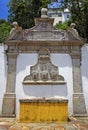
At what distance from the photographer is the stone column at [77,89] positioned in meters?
11.9

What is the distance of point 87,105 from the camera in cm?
1210

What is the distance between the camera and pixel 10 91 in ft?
39.5

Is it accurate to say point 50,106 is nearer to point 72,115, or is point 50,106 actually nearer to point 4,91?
point 72,115

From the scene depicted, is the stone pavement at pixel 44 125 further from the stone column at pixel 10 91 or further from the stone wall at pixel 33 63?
the stone wall at pixel 33 63

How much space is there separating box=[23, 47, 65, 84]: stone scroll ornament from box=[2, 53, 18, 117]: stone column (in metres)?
0.61

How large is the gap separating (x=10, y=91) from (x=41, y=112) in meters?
2.09

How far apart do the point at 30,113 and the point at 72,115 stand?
2156 millimetres

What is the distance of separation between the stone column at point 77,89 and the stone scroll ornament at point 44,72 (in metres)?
0.65

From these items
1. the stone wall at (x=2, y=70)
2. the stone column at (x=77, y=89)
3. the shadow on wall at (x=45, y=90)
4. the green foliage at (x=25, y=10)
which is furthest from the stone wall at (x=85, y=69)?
the green foliage at (x=25, y=10)

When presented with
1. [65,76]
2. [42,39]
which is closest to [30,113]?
[65,76]

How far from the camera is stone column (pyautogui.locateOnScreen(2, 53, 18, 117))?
38.7 feet

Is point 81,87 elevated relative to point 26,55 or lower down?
lower down

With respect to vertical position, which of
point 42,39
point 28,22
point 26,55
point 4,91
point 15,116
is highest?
point 28,22

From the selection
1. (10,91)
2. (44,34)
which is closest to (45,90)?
(10,91)
